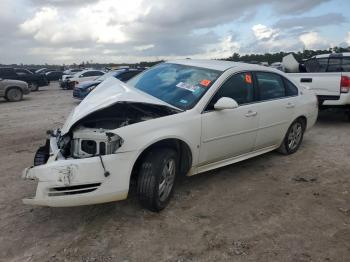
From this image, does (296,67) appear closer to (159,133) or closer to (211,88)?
(211,88)

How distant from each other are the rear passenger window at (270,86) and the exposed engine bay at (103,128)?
5.83 ft

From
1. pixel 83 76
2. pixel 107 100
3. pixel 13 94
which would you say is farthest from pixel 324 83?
pixel 83 76

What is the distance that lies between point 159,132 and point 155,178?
0.49m

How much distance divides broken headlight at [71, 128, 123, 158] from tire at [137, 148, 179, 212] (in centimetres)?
42

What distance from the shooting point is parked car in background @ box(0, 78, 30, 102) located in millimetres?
17922

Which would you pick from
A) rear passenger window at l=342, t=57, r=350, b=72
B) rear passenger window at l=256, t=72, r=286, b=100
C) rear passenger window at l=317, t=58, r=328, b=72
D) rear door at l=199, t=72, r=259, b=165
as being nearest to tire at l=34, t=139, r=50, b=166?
rear door at l=199, t=72, r=259, b=165

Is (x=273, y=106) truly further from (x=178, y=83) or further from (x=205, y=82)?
(x=178, y=83)

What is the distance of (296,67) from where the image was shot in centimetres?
1038

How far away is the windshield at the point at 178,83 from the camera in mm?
4633

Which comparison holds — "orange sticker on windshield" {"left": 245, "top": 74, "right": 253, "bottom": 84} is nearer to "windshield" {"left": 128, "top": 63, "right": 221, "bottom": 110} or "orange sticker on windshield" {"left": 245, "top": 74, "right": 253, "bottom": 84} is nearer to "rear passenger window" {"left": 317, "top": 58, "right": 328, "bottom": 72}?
"windshield" {"left": 128, "top": 63, "right": 221, "bottom": 110}

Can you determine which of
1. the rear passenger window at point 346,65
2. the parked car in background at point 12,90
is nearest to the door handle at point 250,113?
the rear passenger window at point 346,65

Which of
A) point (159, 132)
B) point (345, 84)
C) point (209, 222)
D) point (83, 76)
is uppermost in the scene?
point (83, 76)

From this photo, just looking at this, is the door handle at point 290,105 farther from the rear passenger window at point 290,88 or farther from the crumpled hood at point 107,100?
the crumpled hood at point 107,100

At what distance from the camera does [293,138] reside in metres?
6.54
